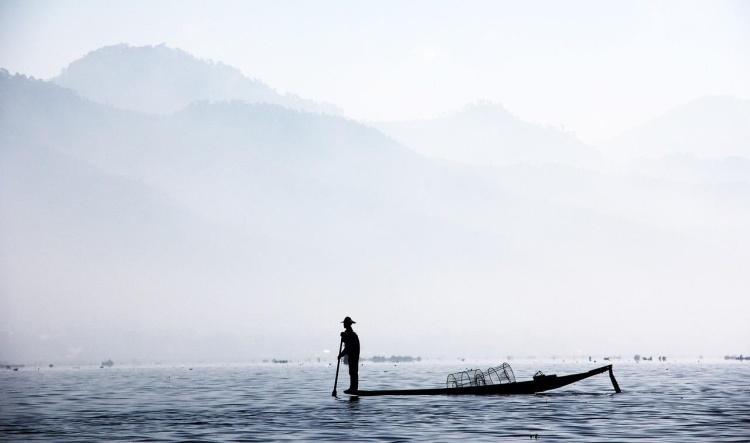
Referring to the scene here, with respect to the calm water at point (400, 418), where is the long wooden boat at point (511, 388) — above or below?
above

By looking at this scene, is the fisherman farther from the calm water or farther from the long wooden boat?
the calm water

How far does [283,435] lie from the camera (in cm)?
3175

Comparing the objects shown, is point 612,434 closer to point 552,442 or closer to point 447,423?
point 552,442

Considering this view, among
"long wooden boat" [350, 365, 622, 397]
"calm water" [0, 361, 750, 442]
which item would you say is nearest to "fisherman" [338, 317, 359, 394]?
"long wooden boat" [350, 365, 622, 397]

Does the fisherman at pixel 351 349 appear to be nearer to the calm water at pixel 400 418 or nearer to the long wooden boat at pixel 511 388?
the long wooden boat at pixel 511 388

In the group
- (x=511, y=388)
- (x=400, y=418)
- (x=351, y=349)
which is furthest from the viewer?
(x=511, y=388)

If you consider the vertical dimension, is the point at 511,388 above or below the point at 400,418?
above

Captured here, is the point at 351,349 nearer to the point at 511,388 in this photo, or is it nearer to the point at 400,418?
the point at 511,388

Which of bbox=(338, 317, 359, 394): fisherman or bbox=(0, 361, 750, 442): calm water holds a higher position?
bbox=(338, 317, 359, 394): fisherman

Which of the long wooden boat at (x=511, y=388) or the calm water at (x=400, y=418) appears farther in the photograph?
the long wooden boat at (x=511, y=388)

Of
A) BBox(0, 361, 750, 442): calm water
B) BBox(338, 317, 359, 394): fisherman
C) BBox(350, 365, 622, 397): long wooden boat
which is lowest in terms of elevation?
BBox(0, 361, 750, 442): calm water

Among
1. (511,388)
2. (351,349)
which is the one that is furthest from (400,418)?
(511,388)

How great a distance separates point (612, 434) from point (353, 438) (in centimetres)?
825

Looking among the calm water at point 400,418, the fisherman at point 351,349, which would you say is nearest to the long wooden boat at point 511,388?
the calm water at point 400,418
